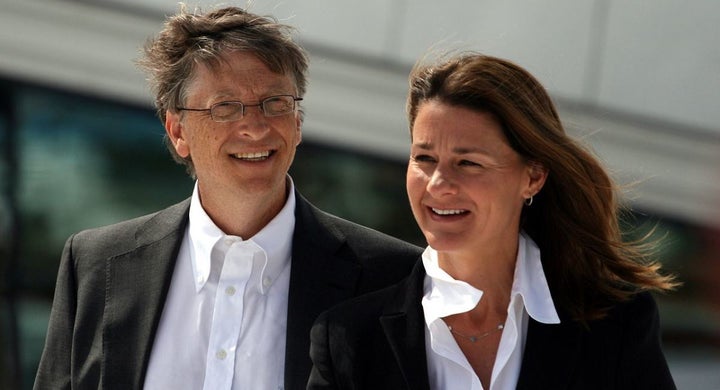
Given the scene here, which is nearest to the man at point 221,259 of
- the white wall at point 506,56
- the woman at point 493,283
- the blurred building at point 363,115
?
the woman at point 493,283

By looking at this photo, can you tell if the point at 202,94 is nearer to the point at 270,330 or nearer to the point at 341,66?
the point at 270,330

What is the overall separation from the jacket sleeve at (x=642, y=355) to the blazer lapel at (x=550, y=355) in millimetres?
98

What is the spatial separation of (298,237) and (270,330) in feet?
0.83

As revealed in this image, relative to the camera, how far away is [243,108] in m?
2.94

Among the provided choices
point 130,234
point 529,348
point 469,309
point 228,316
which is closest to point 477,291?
point 469,309

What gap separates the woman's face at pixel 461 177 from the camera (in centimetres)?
257

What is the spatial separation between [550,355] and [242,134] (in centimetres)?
88

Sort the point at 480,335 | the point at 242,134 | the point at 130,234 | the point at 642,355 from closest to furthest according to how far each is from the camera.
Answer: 1. the point at 642,355
2. the point at 480,335
3. the point at 242,134
4. the point at 130,234

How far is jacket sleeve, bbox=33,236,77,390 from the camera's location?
9.98 feet

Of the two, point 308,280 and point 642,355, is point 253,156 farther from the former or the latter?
point 642,355

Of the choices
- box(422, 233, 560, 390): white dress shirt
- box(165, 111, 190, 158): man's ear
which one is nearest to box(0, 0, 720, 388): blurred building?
box(165, 111, 190, 158): man's ear

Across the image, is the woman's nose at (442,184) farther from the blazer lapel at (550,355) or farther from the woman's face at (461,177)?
the blazer lapel at (550,355)

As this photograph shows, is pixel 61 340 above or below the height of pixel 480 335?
below

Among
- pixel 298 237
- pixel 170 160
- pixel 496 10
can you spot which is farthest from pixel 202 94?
pixel 496 10
